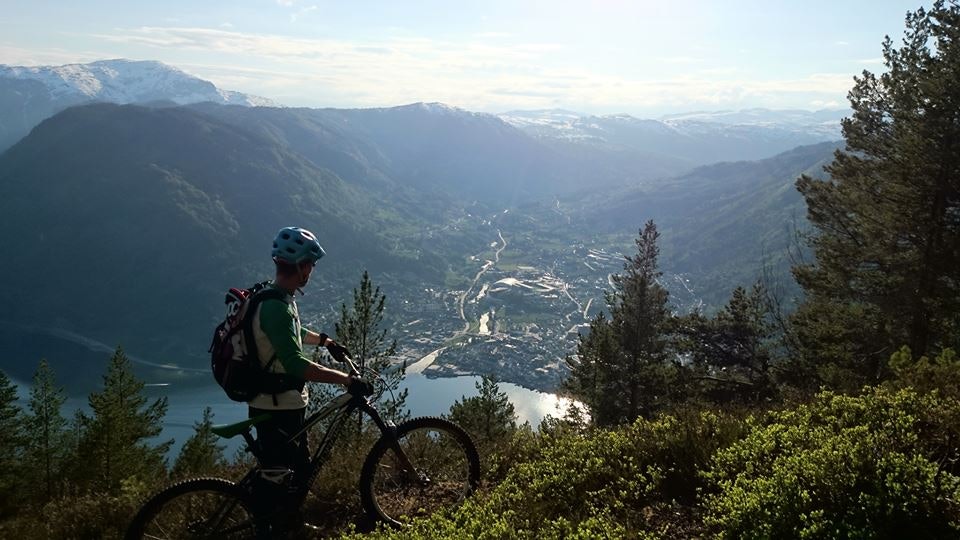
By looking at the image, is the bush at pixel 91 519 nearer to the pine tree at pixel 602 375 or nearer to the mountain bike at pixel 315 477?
the mountain bike at pixel 315 477

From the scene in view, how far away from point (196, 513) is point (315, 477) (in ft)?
3.85

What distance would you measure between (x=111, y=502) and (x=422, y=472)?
4364mm

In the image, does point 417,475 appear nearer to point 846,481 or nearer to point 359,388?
point 359,388

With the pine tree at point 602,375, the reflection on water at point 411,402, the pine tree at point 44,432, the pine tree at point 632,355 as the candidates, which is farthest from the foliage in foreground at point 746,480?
the reflection on water at point 411,402

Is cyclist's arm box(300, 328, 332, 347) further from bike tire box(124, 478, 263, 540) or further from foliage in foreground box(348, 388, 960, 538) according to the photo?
foliage in foreground box(348, 388, 960, 538)

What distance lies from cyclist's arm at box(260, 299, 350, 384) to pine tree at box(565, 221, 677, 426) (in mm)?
25699

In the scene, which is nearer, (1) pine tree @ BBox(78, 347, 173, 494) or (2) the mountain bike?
(2) the mountain bike

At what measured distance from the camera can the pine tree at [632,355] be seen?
97.0ft

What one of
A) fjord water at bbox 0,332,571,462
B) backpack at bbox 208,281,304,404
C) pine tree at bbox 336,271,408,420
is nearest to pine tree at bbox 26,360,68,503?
pine tree at bbox 336,271,408,420

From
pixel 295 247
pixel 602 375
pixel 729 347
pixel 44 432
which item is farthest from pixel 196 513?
pixel 44 432

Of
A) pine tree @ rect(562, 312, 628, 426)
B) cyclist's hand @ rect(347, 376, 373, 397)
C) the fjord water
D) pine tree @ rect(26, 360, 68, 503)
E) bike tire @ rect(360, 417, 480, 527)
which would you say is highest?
cyclist's hand @ rect(347, 376, 373, 397)

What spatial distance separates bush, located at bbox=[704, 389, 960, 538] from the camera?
447cm

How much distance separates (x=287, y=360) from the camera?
5.39 m

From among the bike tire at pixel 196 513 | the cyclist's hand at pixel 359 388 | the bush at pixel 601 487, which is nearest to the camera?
the bush at pixel 601 487
